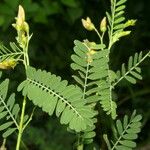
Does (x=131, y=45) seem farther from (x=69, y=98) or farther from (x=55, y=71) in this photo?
(x=69, y=98)

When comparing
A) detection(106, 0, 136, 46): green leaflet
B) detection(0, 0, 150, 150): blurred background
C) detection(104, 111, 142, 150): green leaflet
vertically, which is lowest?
detection(104, 111, 142, 150): green leaflet

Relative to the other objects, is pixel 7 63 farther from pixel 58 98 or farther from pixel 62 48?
pixel 62 48

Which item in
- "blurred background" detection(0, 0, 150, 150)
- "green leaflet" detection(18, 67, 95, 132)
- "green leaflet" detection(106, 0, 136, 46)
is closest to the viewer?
"green leaflet" detection(18, 67, 95, 132)

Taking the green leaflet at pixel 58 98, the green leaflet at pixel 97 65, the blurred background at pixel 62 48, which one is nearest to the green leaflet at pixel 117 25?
the green leaflet at pixel 97 65

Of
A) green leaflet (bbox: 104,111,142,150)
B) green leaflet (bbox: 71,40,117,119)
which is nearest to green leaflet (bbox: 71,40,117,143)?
green leaflet (bbox: 71,40,117,119)

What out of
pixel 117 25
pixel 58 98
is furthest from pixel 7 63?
pixel 117 25

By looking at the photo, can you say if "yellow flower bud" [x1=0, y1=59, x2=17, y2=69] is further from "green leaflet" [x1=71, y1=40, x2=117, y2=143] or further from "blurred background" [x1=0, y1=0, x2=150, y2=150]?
"blurred background" [x1=0, y1=0, x2=150, y2=150]
